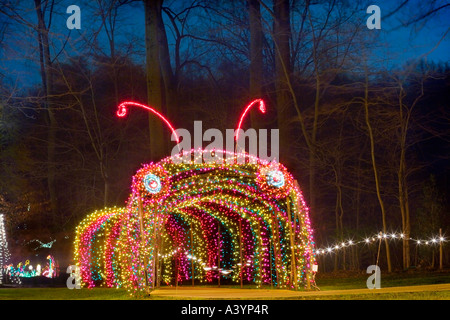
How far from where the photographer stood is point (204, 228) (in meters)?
19.2

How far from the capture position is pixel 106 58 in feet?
94.2

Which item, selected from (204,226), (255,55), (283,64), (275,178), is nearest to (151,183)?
(275,178)

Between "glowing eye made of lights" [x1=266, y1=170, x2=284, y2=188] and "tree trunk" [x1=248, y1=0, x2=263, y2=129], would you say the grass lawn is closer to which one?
"glowing eye made of lights" [x1=266, y1=170, x2=284, y2=188]

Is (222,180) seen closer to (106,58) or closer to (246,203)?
(246,203)

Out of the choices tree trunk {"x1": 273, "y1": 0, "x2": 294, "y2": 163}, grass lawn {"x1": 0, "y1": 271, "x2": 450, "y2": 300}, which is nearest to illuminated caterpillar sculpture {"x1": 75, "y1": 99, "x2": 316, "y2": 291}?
grass lawn {"x1": 0, "y1": 271, "x2": 450, "y2": 300}

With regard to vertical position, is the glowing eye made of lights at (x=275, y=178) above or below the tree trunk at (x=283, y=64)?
below

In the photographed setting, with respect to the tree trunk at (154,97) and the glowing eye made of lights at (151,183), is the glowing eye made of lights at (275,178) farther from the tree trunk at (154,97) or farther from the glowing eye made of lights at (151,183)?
the tree trunk at (154,97)

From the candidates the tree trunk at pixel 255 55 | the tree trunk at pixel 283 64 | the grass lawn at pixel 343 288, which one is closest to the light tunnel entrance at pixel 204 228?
the grass lawn at pixel 343 288

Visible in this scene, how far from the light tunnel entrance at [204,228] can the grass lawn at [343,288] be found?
0.74 meters

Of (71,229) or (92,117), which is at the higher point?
(92,117)

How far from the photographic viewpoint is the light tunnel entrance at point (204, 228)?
1332cm

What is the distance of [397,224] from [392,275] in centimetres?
746
